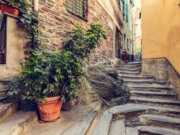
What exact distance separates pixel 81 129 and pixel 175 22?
3628 mm

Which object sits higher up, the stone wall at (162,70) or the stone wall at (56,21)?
the stone wall at (56,21)

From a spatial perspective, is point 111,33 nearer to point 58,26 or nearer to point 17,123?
point 58,26

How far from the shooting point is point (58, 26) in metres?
3.03

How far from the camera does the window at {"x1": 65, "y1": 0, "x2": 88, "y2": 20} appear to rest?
3.49m

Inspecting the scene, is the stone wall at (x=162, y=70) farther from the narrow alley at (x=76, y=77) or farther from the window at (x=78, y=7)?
the window at (x=78, y=7)

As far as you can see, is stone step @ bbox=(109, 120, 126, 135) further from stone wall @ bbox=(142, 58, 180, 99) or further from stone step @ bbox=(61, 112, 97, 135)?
stone wall @ bbox=(142, 58, 180, 99)

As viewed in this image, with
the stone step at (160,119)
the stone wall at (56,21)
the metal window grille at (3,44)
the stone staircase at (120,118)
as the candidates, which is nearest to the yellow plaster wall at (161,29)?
the stone staircase at (120,118)

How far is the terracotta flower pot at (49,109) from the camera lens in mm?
1818

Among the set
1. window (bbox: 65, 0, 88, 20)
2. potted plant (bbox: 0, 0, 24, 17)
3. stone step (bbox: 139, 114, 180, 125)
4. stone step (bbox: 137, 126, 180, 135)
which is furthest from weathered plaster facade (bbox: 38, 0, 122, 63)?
stone step (bbox: 137, 126, 180, 135)

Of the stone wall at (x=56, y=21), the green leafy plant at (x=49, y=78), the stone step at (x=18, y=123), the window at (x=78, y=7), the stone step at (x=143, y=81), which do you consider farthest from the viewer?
the stone step at (x=143, y=81)

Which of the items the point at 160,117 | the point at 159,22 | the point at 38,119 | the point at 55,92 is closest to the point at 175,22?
the point at 159,22

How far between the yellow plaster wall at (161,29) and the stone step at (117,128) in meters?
2.17

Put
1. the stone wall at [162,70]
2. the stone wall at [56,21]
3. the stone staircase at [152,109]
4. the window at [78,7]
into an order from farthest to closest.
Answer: the window at [78,7] < the stone wall at [162,70] < the stone wall at [56,21] < the stone staircase at [152,109]

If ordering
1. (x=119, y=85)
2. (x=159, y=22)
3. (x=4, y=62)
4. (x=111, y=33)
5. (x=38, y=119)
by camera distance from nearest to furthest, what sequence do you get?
(x=38, y=119) < (x=4, y=62) < (x=119, y=85) < (x=159, y=22) < (x=111, y=33)
